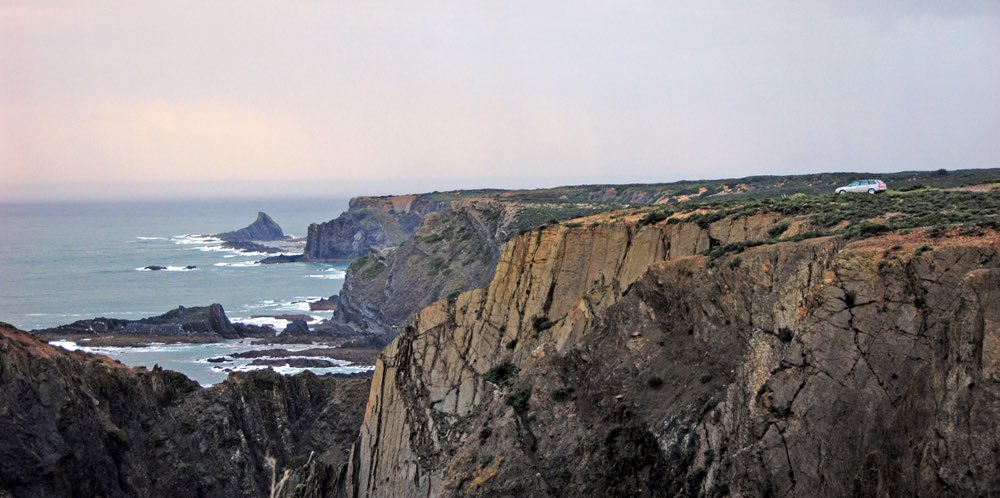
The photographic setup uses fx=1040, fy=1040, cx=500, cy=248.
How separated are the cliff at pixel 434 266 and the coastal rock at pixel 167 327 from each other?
8.56m

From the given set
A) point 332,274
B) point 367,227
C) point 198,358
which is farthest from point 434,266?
point 367,227

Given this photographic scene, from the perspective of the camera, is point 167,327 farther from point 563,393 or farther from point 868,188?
point 563,393

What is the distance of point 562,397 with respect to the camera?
22.3 m

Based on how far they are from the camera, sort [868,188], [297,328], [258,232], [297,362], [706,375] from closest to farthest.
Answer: [706,375] < [868,188] < [297,362] < [297,328] < [258,232]

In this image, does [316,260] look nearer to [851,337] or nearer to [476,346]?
[476,346]

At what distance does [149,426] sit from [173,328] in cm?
4183

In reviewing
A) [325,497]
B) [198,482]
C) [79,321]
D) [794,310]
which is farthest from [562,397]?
[79,321]

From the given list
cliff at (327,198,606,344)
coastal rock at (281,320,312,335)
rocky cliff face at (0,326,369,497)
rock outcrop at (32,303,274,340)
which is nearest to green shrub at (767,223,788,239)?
rocky cliff face at (0,326,369,497)

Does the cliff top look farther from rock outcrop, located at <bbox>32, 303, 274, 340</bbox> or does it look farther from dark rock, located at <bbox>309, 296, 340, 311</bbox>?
rock outcrop, located at <bbox>32, 303, 274, 340</bbox>

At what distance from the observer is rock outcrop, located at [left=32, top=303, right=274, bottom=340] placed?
77625mm

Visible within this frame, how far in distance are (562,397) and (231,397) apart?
22619 millimetres

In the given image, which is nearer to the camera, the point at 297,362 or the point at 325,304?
the point at 297,362

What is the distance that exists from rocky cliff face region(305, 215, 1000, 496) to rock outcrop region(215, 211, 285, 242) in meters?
157

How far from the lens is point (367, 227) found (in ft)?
446
